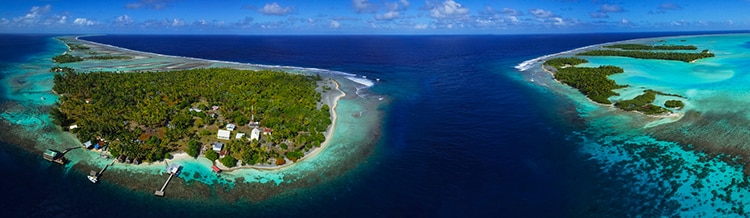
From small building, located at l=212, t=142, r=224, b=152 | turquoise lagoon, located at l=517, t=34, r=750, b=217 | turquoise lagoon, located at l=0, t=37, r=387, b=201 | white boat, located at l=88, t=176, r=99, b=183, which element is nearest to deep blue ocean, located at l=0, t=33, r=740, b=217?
white boat, located at l=88, t=176, r=99, b=183

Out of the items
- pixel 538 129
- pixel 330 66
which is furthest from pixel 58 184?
pixel 330 66

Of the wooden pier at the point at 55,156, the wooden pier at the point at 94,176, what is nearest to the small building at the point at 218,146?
the wooden pier at the point at 94,176

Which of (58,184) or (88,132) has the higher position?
(88,132)

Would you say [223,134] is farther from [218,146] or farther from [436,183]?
[436,183]

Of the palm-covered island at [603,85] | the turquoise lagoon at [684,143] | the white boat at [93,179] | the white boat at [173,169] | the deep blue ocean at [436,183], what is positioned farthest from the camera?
the palm-covered island at [603,85]

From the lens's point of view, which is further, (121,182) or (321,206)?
(121,182)

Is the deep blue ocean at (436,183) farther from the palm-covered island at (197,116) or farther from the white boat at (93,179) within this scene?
the palm-covered island at (197,116)

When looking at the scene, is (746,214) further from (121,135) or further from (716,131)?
(121,135)
